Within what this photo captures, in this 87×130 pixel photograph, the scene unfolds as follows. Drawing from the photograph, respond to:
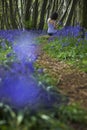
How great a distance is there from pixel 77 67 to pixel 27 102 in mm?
3035

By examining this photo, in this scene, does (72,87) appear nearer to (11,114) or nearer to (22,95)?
(22,95)

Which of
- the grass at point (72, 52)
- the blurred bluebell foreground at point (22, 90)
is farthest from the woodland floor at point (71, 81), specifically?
the blurred bluebell foreground at point (22, 90)

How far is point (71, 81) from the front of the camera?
533cm

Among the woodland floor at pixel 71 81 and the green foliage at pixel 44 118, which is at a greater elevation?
the green foliage at pixel 44 118

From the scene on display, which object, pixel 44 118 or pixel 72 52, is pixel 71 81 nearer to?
pixel 44 118

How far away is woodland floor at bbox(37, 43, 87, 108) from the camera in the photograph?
445 cm

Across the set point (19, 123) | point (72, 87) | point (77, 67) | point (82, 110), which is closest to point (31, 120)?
point (19, 123)

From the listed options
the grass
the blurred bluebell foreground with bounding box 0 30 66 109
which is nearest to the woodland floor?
the grass

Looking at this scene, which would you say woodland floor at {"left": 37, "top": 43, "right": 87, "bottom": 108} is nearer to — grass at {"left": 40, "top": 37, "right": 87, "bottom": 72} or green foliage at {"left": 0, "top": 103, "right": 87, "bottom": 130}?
grass at {"left": 40, "top": 37, "right": 87, "bottom": 72}

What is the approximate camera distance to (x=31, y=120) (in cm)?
332

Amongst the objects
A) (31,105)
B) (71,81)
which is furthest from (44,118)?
(71,81)

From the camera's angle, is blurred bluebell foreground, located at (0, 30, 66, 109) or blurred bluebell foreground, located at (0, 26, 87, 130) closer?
blurred bluebell foreground, located at (0, 26, 87, 130)

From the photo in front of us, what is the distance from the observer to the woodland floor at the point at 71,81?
445 cm

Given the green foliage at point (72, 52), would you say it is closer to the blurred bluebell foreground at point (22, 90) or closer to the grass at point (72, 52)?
the grass at point (72, 52)
